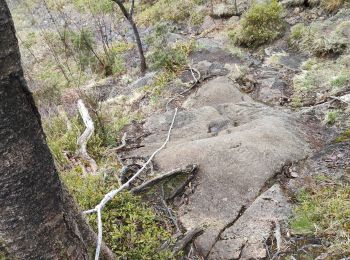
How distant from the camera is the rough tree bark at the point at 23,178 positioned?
129 cm

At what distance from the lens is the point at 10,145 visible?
1.35 meters

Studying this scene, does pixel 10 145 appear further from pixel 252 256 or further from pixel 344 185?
pixel 344 185

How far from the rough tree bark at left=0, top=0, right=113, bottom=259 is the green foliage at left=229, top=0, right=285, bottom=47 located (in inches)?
300

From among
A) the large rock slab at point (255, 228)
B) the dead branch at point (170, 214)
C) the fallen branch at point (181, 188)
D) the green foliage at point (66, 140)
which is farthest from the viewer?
the green foliage at point (66, 140)

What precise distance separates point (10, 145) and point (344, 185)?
2.95 m

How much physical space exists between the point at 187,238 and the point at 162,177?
0.75m

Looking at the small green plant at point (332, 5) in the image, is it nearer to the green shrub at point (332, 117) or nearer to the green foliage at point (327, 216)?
the green shrub at point (332, 117)

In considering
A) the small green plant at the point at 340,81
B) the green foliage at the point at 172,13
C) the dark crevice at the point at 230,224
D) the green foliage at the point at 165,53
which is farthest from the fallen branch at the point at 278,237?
the green foliage at the point at 172,13

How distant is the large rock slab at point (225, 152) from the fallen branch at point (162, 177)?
4.3 inches

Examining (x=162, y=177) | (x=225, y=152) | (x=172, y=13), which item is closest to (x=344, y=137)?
(x=225, y=152)

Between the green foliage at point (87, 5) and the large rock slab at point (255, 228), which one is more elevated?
the green foliage at point (87, 5)

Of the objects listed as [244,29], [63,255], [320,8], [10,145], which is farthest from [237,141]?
[320,8]

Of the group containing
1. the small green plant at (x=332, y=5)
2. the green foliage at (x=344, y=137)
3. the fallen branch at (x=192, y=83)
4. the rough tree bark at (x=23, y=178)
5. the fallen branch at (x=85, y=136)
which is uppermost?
the rough tree bark at (x=23, y=178)

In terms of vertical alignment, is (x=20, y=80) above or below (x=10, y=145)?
above
